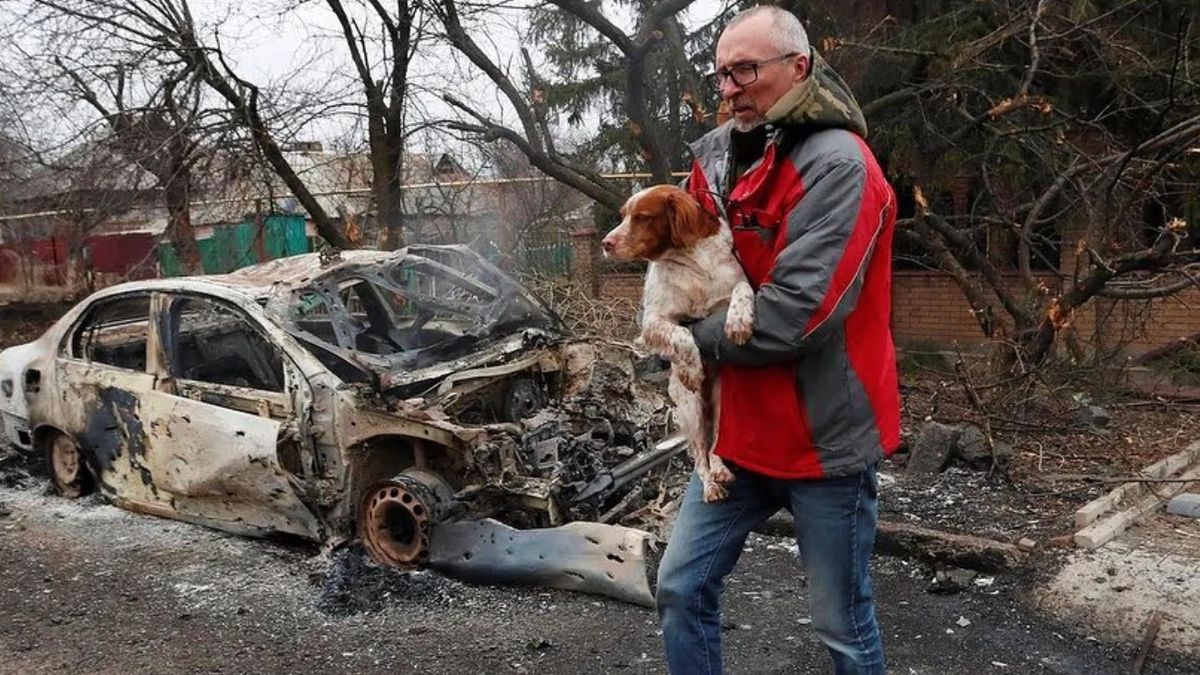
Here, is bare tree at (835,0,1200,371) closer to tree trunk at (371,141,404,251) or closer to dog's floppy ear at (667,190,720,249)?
tree trunk at (371,141,404,251)

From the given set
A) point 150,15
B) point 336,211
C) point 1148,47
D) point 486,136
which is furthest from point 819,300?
point 336,211

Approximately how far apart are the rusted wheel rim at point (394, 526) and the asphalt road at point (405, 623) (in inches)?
4.7

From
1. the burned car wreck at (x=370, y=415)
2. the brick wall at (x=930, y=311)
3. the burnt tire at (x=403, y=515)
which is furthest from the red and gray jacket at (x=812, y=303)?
the brick wall at (x=930, y=311)

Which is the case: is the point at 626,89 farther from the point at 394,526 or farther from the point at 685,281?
the point at 685,281

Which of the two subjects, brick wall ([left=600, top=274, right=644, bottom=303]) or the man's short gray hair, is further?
brick wall ([left=600, top=274, right=644, bottom=303])

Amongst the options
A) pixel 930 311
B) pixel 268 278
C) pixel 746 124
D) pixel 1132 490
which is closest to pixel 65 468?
pixel 268 278

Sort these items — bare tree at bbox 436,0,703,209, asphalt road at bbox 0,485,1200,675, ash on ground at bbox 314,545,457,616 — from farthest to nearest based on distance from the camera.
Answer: bare tree at bbox 436,0,703,209, ash on ground at bbox 314,545,457,616, asphalt road at bbox 0,485,1200,675

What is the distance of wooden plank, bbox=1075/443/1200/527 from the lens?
509cm

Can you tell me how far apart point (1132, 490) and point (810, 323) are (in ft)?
14.7

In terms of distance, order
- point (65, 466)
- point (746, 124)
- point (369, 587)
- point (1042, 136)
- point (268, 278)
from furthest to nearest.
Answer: point (1042, 136)
point (65, 466)
point (268, 278)
point (369, 587)
point (746, 124)

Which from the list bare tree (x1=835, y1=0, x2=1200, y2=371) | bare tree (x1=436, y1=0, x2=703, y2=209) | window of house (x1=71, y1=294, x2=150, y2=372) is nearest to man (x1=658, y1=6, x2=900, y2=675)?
window of house (x1=71, y1=294, x2=150, y2=372)

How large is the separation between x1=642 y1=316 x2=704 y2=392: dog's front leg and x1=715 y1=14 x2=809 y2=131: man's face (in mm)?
532

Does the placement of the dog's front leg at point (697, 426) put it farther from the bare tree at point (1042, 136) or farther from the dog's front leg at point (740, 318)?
the bare tree at point (1042, 136)

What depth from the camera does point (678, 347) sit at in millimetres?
2389
